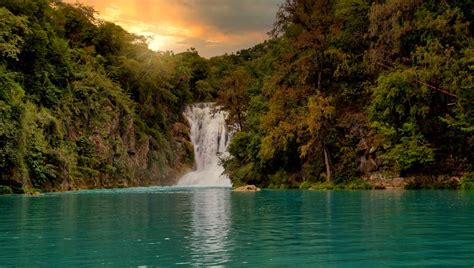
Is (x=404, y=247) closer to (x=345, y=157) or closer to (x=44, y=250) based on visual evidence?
(x=44, y=250)

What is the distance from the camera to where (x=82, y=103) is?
161 ft

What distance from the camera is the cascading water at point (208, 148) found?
191 ft

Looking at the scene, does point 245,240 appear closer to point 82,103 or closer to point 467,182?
point 467,182

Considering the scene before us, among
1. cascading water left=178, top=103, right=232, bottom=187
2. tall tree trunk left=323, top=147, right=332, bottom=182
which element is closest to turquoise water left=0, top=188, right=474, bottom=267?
tall tree trunk left=323, top=147, right=332, bottom=182

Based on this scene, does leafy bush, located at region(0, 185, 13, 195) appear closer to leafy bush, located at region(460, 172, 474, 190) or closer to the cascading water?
leafy bush, located at region(460, 172, 474, 190)

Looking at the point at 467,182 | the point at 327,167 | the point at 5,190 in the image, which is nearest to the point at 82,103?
the point at 5,190

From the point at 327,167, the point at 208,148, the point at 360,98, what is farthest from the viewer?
the point at 208,148

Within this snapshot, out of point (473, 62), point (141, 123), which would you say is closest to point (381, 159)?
point (473, 62)

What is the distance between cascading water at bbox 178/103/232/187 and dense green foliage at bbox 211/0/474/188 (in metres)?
11.1

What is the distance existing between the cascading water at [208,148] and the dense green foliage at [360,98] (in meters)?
11.1

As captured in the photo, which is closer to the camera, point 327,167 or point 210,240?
point 210,240

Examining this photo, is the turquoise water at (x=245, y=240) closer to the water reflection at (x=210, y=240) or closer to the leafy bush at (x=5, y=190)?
the water reflection at (x=210, y=240)

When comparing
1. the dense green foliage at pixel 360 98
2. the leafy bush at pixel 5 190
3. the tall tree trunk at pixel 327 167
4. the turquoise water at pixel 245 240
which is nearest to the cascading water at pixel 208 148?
the dense green foliage at pixel 360 98

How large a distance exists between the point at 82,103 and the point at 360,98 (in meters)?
24.9
